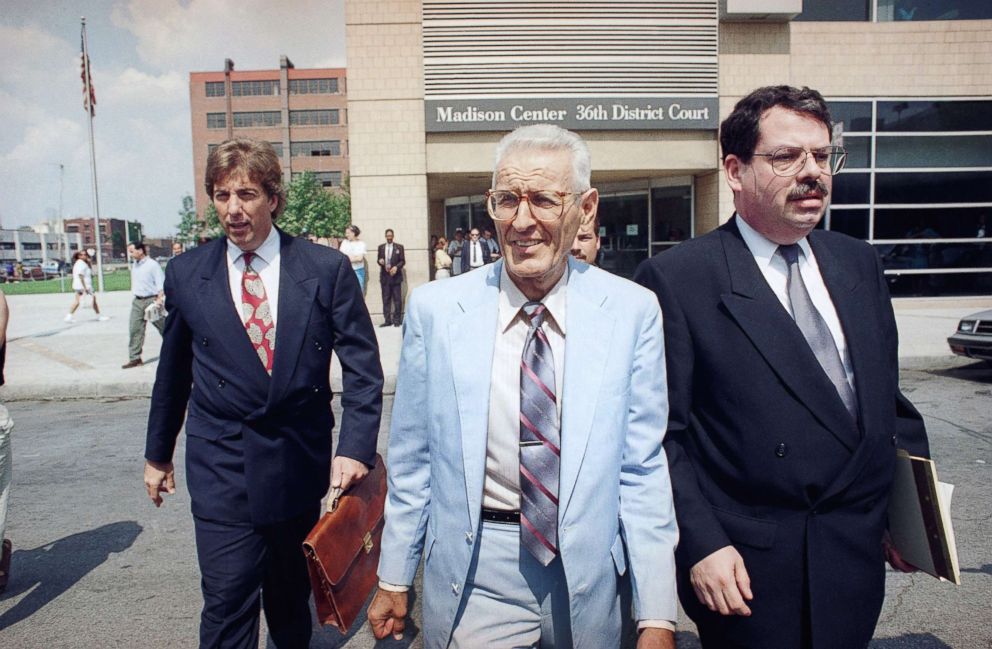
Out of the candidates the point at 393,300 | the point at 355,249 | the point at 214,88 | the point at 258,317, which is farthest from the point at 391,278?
the point at 214,88

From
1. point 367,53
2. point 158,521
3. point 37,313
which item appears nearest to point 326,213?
point 37,313

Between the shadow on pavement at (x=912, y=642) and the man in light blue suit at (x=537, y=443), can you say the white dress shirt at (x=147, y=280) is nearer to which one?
the man in light blue suit at (x=537, y=443)

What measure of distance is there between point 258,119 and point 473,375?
88.5 m

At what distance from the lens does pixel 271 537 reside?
2811mm

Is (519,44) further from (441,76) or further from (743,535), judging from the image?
(743,535)

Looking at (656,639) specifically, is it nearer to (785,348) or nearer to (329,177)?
(785,348)

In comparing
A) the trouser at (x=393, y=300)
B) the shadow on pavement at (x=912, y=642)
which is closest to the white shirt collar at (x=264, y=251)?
the shadow on pavement at (x=912, y=642)

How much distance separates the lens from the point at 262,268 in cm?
293

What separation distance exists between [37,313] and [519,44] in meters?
16.4

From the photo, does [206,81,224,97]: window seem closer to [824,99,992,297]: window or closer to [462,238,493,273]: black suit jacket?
[462,238,493,273]: black suit jacket

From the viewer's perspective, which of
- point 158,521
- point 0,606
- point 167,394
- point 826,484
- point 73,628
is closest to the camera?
point 826,484

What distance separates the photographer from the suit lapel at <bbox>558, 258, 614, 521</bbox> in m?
1.89

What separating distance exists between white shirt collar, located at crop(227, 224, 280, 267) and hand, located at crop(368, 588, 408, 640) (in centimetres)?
146

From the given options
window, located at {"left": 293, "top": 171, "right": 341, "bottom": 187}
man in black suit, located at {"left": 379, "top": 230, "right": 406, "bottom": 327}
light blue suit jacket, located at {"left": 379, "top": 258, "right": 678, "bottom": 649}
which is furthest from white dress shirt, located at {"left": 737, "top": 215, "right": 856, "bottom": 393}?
window, located at {"left": 293, "top": 171, "right": 341, "bottom": 187}
